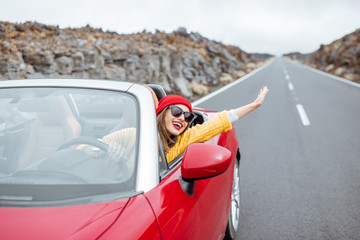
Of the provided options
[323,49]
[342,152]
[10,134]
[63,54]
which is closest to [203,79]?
[63,54]

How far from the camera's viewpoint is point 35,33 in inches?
474

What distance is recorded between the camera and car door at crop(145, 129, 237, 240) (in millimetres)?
1433

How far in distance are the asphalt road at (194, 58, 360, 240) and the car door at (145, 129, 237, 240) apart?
1.03m

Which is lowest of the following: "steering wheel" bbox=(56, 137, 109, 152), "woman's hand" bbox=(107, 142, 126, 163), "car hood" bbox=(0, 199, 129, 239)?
"car hood" bbox=(0, 199, 129, 239)

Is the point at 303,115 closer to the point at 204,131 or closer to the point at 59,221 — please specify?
the point at 204,131

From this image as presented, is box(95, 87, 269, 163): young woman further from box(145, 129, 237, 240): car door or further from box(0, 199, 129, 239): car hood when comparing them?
box(0, 199, 129, 239): car hood

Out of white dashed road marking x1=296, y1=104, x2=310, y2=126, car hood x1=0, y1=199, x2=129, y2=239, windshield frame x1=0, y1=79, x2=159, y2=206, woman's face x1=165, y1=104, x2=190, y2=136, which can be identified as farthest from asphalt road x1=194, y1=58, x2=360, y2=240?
car hood x1=0, y1=199, x2=129, y2=239

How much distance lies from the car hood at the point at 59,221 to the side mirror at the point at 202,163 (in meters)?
0.36

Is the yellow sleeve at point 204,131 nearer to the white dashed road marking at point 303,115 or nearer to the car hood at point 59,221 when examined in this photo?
the car hood at point 59,221

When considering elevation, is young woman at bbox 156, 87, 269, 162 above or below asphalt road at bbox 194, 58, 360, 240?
above

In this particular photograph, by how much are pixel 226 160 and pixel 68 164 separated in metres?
0.76

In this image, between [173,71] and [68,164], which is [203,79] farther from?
[68,164]

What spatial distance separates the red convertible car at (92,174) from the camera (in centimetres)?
124

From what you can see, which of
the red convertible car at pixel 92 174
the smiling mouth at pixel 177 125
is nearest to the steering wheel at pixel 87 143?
the red convertible car at pixel 92 174
